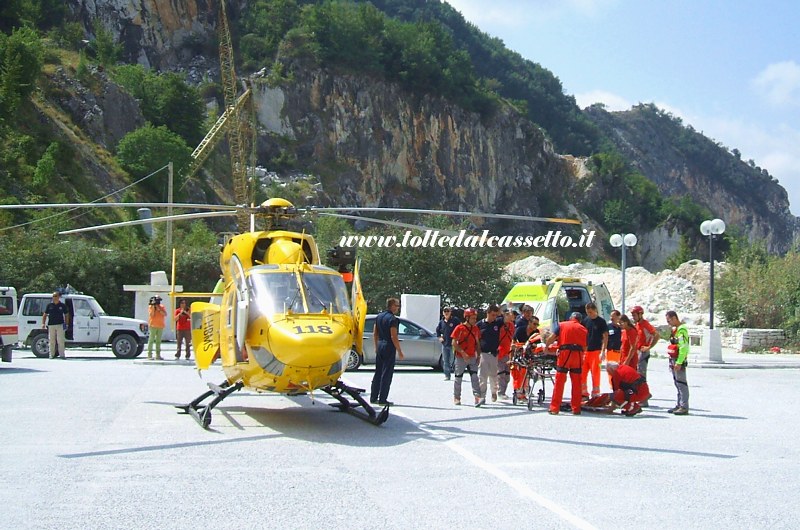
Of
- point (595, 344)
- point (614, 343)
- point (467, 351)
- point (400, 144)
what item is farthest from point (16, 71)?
point (400, 144)

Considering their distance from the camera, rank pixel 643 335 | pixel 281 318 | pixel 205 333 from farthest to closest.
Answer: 1. pixel 643 335
2. pixel 205 333
3. pixel 281 318

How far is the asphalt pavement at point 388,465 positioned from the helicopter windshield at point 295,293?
1.59 metres

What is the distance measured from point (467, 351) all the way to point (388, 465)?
5614 millimetres

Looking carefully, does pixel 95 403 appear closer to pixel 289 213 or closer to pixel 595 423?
pixel 289 213

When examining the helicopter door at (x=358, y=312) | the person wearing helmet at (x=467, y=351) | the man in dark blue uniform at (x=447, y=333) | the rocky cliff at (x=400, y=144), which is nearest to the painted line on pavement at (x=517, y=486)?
the helicopter door at (x=358, y=312)

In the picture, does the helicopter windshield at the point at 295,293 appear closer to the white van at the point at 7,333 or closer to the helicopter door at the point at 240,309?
the helicopter door at the point at 240,309

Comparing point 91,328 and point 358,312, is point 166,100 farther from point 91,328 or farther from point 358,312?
point 358,312

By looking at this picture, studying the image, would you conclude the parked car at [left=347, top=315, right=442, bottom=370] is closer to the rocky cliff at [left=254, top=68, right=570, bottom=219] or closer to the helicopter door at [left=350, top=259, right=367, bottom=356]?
the helicopter door at [left=350, top=259, right=367, bottom=356]

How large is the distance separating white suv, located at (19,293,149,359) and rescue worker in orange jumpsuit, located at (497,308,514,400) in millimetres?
14201

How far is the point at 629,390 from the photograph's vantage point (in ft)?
43.9

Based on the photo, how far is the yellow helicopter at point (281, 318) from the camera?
10664 millimetres

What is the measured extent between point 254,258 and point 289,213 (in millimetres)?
925

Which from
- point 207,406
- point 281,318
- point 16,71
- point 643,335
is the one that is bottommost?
point 207,406

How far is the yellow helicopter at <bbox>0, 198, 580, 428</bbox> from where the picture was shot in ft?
35.0
